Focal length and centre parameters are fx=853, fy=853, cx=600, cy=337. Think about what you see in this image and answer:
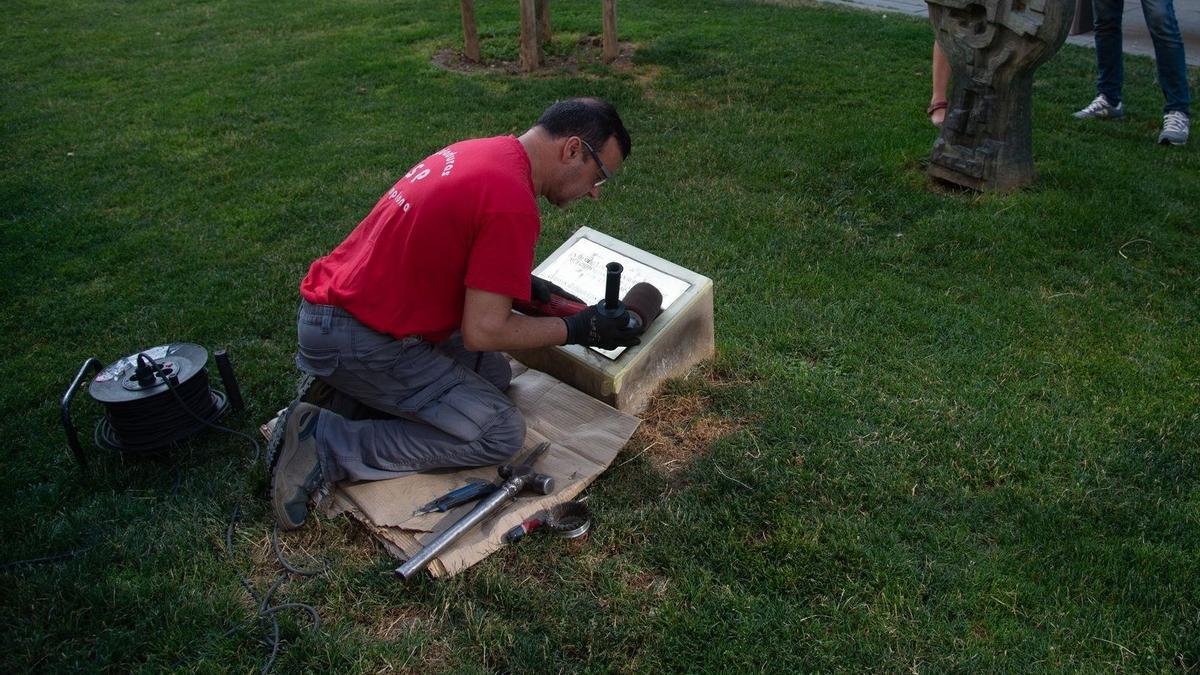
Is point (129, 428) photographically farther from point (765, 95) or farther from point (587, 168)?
point (765, 95)

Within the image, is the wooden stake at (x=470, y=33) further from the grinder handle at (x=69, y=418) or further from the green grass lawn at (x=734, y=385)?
the grinder handle at (x=69, y=418)

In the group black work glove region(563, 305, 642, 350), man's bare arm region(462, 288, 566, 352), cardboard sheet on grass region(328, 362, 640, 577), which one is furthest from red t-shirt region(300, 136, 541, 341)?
cardboard sheet on grass region(328, 362, 640, 577)

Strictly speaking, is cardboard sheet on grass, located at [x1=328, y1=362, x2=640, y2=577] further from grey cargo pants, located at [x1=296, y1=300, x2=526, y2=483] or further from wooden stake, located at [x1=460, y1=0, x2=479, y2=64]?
wooden stake, located at [x1=460, y1=0, x2=479, y2=64]

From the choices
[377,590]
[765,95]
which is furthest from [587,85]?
[377,590]

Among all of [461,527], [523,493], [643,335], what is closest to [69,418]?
[461,527]

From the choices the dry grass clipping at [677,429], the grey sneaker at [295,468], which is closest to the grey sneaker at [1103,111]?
the dry grass clipping at [677,429]

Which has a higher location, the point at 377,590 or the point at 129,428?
the point at 129,428

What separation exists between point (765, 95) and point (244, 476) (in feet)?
17.2

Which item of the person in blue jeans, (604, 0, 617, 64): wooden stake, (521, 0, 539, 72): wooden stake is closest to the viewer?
the person in blue jeans

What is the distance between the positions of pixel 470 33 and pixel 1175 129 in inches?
227

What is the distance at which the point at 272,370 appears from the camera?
3906 mm

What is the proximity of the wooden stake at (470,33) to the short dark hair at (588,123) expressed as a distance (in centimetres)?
552

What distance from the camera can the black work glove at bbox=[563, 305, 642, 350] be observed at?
3.12 m

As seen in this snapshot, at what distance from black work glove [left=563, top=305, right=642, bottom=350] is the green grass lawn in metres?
0.50
